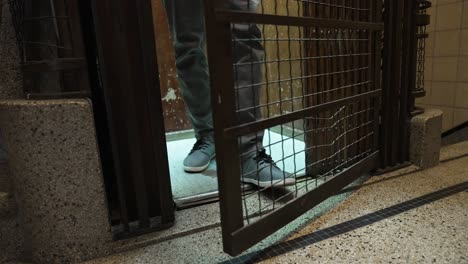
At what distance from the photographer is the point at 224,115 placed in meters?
0.65

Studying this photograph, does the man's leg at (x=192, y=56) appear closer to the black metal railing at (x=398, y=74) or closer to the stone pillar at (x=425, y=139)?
the black metal railing at (x=398, y=74)

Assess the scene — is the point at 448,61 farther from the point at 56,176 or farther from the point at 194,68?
the point at 56,176

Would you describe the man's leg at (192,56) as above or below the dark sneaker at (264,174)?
above

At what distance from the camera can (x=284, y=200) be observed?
1021 mm

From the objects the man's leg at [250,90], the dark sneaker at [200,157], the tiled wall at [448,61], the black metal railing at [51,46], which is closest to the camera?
the black metal railing at [51,46]

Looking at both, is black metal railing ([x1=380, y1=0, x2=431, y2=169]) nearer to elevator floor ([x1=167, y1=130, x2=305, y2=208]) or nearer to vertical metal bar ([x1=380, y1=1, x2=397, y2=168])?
vertical metal bar ([x1=380, y1=1, x2=397, y2=168])

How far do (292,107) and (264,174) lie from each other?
0.85 ft

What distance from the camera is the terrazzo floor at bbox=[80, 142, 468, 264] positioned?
0.75 m

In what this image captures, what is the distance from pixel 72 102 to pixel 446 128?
1990 mm

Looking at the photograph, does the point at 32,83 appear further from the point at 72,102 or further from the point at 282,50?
the point at 282,50

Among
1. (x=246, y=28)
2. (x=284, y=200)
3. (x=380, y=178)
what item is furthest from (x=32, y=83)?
(x=380, y=178)

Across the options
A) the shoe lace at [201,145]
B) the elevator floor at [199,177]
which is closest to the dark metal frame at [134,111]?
the elevator floor at [199,177]

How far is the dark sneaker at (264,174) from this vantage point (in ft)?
3.35

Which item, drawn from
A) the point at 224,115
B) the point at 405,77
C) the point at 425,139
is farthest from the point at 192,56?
the point at 425,139
